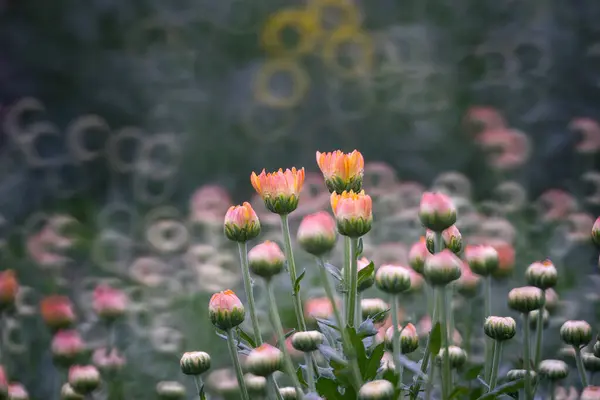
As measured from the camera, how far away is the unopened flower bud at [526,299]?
93 cm

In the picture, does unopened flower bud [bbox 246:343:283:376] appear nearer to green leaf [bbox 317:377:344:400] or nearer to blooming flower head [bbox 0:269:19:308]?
green leaf [bbox 317:377:344:400]

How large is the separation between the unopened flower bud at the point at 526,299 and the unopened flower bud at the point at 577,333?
64mm

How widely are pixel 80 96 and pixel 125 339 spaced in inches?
71.9

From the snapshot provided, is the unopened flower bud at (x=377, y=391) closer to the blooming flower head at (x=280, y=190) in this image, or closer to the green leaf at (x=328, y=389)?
the green leaf at (x=328, y=389)

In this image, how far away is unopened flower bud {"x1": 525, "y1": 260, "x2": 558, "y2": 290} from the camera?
3.14 feet

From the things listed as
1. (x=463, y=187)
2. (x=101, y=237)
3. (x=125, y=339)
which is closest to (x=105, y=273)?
(x=101, y=237)

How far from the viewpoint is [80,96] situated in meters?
3.48

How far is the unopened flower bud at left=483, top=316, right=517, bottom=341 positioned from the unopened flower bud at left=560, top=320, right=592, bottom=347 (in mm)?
88

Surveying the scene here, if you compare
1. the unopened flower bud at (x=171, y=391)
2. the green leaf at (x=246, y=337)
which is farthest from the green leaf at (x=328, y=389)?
the unopened flower bud at (x=171, y=391)

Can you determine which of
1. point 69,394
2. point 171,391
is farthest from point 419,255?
point 69,394

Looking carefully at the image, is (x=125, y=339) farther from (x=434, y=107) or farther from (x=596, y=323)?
(x=434, y=107)

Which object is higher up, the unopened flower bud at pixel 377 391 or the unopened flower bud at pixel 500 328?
the unopened flower bud at pixel 500 328

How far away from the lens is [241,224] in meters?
0.93

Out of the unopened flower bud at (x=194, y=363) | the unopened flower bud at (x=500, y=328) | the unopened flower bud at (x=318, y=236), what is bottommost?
the unopened flower bud at (x=500, y=328)
